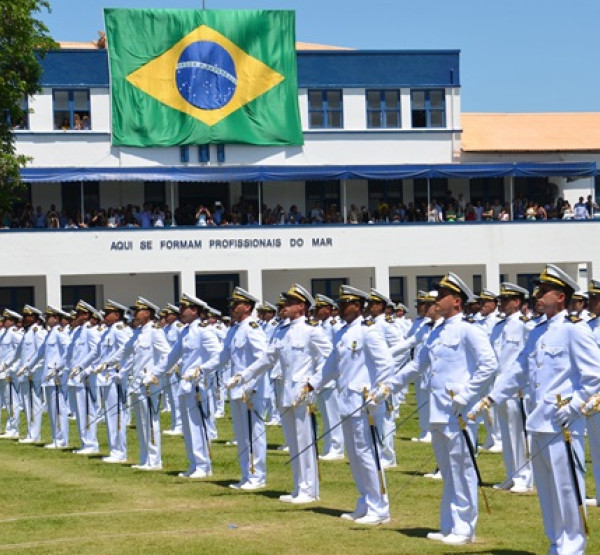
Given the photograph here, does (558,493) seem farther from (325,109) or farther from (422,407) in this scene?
(325,109)

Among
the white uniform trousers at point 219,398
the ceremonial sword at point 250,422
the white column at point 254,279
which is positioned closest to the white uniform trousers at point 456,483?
the ceremonial sword at point 250,422

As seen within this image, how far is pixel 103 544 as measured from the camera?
558 inches

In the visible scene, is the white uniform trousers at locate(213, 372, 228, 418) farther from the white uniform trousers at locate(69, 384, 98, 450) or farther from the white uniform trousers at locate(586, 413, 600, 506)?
the white uniform trousers at locate(586, 413, 600, 506)

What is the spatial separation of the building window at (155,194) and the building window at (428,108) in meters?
9.64

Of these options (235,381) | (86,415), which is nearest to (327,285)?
(86,415)

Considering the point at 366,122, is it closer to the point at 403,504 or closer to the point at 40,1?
the point at 40,1

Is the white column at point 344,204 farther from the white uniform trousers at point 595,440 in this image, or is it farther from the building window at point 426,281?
the white uniform trousers at point 595,440

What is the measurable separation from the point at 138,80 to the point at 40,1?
1596 centimetres

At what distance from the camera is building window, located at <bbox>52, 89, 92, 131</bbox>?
54.6 metres

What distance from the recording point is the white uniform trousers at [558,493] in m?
12.2

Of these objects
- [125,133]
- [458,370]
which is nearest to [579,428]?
[458,370]

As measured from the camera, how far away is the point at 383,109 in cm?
5766

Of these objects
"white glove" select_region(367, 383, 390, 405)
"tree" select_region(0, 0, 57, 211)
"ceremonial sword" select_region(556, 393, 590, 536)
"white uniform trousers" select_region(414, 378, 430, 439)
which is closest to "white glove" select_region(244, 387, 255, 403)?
"white uniform trousers" select_region(414, 378, 430, 439)

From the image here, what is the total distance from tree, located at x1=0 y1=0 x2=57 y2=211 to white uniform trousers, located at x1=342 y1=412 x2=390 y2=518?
25015mm
